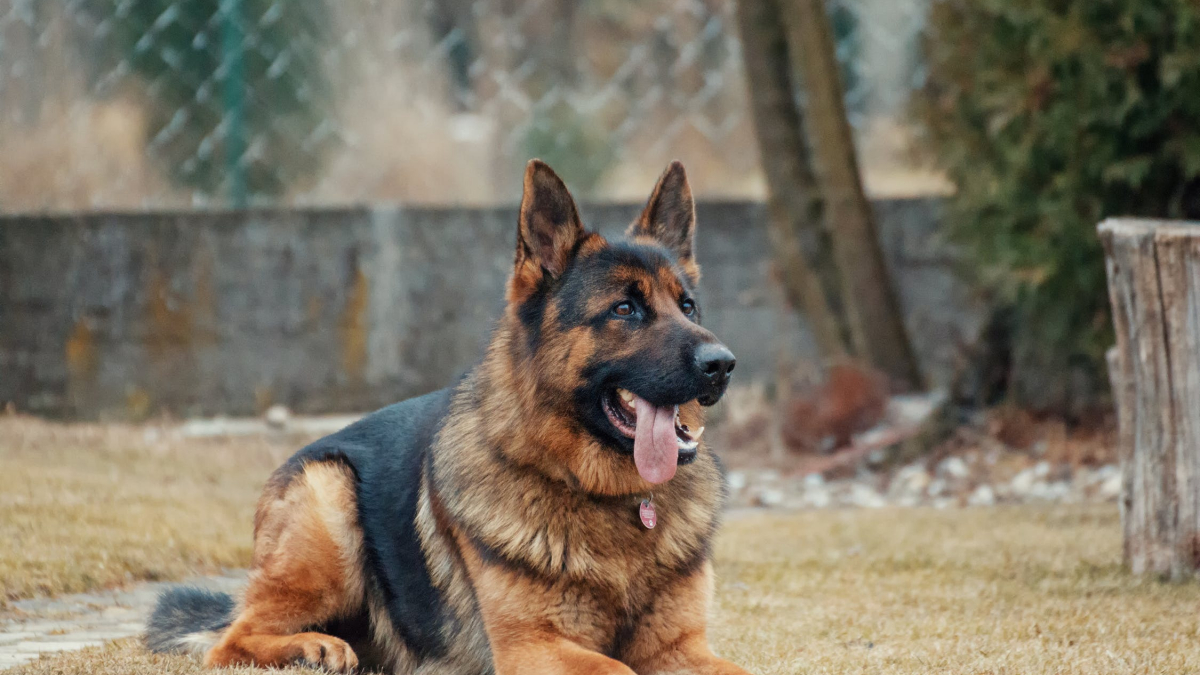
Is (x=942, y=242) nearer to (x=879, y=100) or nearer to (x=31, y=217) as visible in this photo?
(x=879, y=100)

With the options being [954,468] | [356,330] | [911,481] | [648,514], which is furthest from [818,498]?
[648,514]

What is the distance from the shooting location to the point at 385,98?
34.8 feet

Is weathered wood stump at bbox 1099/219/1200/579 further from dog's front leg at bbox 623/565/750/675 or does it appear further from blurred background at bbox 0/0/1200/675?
dog's front leg at bbox 623/565/750/675

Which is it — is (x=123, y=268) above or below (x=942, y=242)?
above

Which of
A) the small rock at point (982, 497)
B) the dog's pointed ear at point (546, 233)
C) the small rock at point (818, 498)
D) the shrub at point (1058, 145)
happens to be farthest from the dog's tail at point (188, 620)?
the shrub at point (1058, 145)

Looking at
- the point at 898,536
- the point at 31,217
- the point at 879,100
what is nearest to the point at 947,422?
the point at 898,536

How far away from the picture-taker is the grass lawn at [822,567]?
3998 mm

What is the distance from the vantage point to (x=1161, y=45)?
723 centimetres

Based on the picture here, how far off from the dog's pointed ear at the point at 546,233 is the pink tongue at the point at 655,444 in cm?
54

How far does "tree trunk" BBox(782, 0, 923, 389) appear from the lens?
382 inches

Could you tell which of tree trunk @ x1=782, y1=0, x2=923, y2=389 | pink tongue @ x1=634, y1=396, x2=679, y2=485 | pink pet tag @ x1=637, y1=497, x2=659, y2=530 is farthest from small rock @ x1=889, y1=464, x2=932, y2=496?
pink tongue @ x1=634, y1=396, x2=679, y2=485

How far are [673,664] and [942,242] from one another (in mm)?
6749

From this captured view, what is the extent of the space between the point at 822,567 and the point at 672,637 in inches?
90.3

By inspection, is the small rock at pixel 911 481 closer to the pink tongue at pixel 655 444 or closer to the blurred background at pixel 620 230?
the blurred background at pixel 620 230
